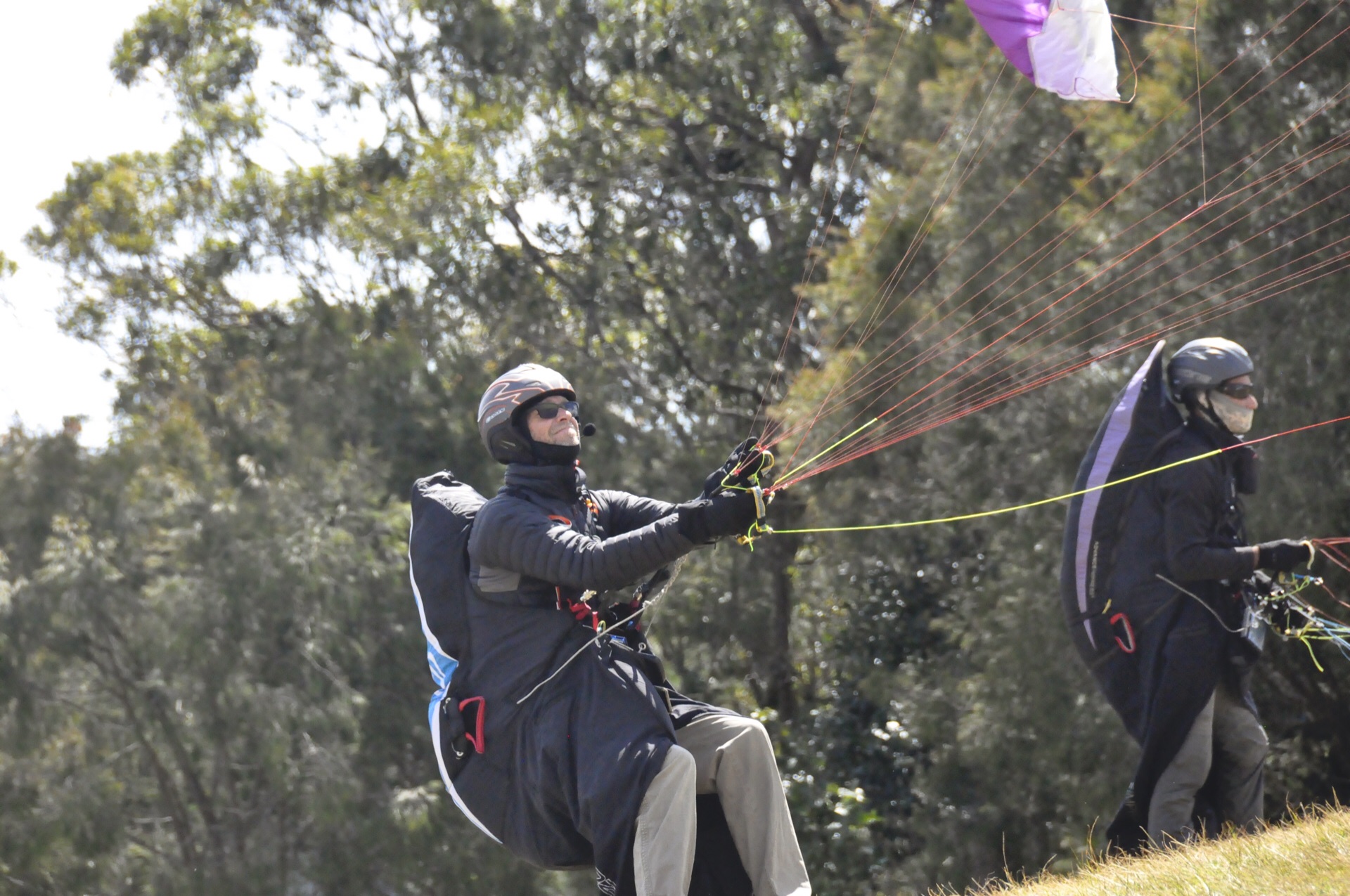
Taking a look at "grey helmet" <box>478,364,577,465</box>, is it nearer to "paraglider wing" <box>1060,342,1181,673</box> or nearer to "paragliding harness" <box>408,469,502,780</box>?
"paragliding harness" <box>408,469,502,780</box>

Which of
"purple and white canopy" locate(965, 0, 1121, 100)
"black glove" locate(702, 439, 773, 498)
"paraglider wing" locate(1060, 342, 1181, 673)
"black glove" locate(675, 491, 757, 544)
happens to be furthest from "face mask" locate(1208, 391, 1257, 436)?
"black glove" locate(675, 491, 757, 544)

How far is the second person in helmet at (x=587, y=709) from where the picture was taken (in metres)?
3.84

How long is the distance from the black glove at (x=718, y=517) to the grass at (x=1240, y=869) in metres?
1.51

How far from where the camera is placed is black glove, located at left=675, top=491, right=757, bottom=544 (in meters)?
3.94

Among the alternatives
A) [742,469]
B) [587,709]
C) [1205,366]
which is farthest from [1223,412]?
[587,709]

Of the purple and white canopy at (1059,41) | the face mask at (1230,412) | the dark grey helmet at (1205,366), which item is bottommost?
the face mask at (1230,412)

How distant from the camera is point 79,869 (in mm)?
16828

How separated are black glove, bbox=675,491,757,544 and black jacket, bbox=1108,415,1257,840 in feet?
7.24

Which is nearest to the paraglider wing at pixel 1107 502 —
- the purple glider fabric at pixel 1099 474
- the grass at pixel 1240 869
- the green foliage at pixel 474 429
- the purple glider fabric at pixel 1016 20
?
the purple glider fabric at pixel 1099 474

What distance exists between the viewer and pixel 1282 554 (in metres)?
5.38

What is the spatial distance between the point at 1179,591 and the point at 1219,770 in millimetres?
728

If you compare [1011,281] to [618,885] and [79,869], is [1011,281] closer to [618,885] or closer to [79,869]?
[618,885]

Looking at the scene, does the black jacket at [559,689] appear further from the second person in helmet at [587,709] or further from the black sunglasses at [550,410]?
the black sunglasses at [550,410]

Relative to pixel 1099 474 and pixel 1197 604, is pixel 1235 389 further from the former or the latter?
pixel 1197 604
